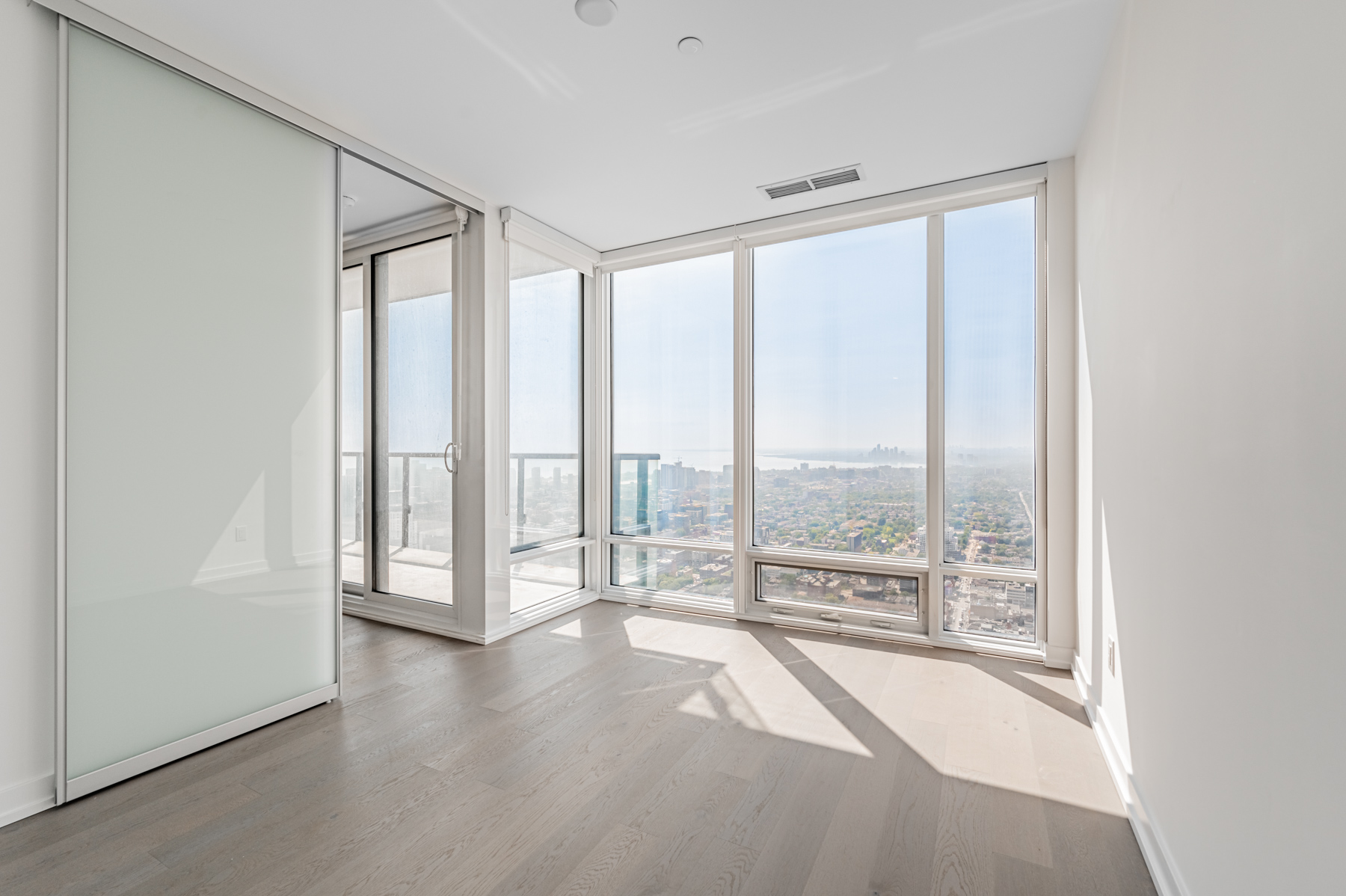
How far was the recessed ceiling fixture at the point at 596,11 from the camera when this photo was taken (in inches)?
83.0

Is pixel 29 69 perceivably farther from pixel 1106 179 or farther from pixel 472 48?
pixel 1106 179

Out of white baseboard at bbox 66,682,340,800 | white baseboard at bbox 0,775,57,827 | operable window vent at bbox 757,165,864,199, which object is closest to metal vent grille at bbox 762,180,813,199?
operable window vent at bbox 757,165,864,199

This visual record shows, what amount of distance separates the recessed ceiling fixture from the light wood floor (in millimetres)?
2669

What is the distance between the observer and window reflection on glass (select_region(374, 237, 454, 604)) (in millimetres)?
3990

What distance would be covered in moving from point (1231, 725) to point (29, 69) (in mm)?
A: 3734

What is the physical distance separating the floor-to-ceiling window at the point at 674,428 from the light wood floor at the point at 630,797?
135 centimetres

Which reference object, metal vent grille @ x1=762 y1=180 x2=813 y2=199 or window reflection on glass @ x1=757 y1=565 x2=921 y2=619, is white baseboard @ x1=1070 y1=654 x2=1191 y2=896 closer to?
window reflection on glass @ x1=757 y1=565 x2=921 y2=619

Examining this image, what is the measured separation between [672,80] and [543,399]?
7.53ft

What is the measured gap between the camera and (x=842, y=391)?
395 centimetres

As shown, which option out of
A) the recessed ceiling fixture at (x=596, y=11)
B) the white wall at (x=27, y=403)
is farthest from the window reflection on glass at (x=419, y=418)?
the recessed ceiling fixture at (x=596, y=11)

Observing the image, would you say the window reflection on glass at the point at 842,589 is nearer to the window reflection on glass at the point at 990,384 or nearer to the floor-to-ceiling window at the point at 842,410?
the floor-to-ceiling window at the point at 842,410

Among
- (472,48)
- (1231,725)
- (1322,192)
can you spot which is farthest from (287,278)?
(1231,725)

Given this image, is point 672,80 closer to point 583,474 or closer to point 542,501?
point 542,501

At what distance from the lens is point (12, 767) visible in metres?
1.95
